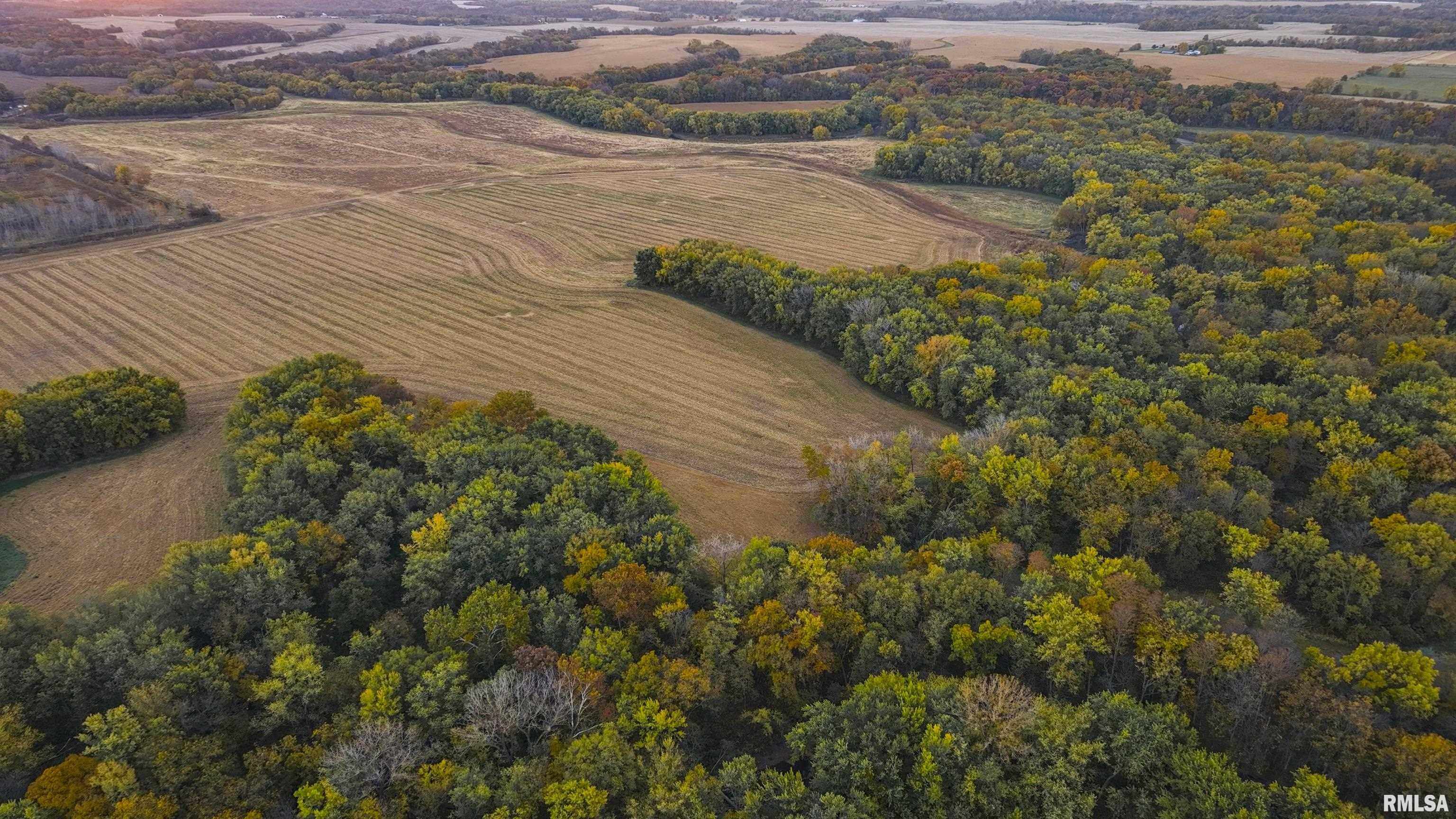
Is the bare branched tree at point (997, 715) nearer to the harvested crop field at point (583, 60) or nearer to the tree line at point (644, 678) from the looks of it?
the tree line at point (644, 678)

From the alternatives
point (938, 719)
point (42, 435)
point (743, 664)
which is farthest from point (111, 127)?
point (938, 719)

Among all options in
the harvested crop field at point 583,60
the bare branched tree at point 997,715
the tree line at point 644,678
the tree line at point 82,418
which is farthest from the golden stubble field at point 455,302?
the harvested crop field at point 583,60

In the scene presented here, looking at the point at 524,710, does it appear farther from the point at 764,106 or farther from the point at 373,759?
the point at 764,106

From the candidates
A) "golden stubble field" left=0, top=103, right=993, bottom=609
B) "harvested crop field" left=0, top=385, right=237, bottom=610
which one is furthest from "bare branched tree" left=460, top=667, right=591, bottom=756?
A: "harvested crop field" left=0, top=385, right=237, bottom=610

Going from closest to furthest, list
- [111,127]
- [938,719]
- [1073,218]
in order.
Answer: [938,719] → [1073,218] → [111,127]

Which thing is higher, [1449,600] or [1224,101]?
[1224,101]

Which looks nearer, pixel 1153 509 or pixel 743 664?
→ pixel 743 664

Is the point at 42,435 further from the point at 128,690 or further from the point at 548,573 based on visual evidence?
the point at 548,573
